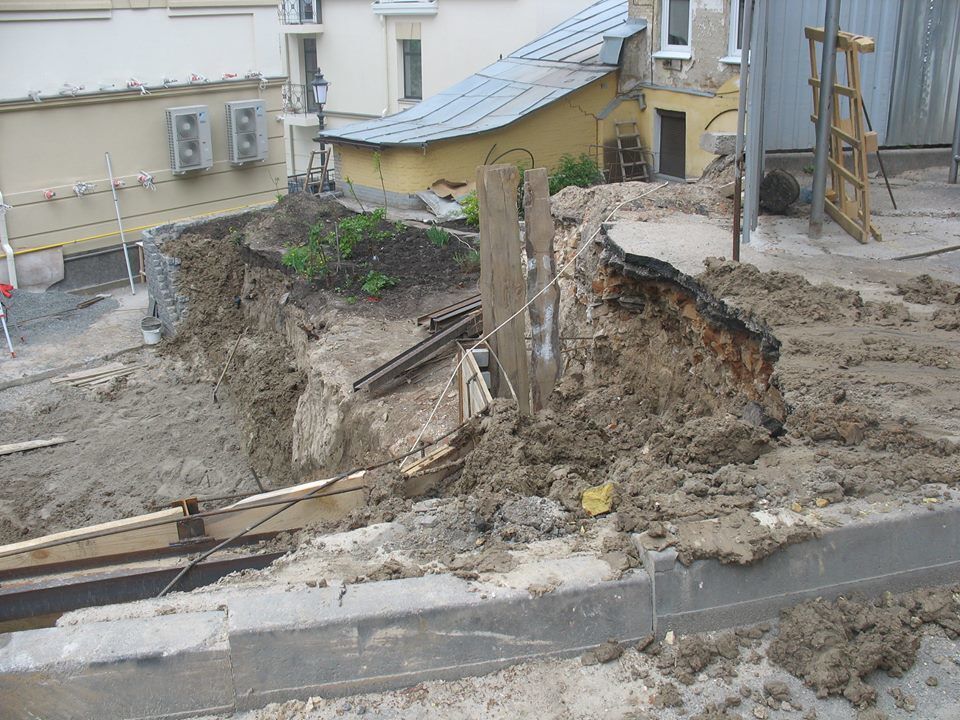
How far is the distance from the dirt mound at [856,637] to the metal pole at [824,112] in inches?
181

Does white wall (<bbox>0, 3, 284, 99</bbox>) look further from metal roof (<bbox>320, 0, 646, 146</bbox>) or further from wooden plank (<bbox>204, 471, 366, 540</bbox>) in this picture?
wooden plank (<bbox>204, 471, 366, 540</bbox>)

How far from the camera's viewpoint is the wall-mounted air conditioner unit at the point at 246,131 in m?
19.5

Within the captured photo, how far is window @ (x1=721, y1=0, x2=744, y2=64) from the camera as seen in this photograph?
49.9ft

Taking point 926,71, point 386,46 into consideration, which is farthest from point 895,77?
point 386,46

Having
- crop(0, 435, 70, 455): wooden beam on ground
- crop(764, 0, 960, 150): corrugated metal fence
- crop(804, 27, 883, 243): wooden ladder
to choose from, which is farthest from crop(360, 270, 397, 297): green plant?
crop(804, 27, 883, 243): wooden ladder

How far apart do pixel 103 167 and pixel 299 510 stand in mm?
14289

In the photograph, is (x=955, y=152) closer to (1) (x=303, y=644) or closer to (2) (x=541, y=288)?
(2) (x=541, y=288)

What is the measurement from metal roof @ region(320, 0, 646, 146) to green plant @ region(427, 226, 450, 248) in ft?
11.7

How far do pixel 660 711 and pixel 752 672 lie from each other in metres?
0.41

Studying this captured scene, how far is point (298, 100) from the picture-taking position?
27.4 m

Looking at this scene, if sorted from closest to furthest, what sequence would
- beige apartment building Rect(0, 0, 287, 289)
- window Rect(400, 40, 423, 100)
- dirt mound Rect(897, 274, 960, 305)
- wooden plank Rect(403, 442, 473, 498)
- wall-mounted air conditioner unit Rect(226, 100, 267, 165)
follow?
wooden plank Rect(403, 442, 473, 498) → dirt mound Rect(897, 274, 960, 305) → beige apartment building Rect(0, 0, 287, 289) → wall-mounted air conditioner unit Rect(226, 100, 267, 165) → window Rect(400, 40, 423, 100)

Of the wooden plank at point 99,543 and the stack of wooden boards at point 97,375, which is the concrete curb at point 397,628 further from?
the stack of wooden boards at point 97,375

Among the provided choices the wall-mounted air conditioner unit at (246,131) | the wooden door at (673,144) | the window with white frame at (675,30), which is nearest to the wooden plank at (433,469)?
the window with white frame at (675,30)

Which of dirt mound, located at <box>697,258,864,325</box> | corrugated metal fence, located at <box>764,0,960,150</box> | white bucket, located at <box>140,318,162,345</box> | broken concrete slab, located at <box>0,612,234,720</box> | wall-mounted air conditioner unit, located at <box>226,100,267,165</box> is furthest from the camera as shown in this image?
wall-mounted air conditioner unit, located at <box>226,100,267,165</box>
